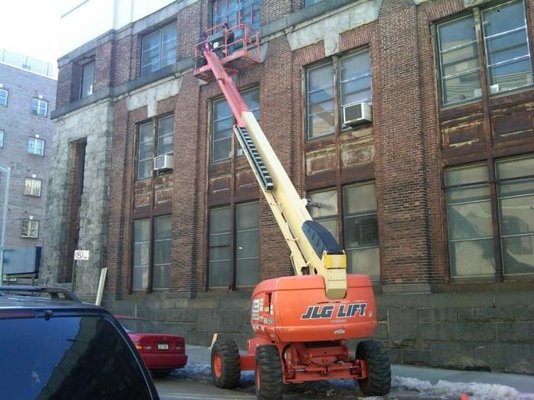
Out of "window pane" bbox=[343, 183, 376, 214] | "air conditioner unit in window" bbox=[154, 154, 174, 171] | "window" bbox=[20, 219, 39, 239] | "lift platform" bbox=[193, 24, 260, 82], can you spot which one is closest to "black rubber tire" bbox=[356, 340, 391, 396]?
"window pane" bbox=[343, 183, 376, 214]

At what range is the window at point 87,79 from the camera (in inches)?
1027

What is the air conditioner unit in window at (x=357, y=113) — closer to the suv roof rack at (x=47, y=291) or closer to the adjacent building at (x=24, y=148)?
the suv roof rack at (x=47, y=291)

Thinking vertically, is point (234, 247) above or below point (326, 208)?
below

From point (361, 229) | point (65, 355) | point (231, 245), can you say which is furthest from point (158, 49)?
point (65, 355)

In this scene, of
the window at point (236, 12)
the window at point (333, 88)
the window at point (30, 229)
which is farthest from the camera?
the window at point (30, 229)

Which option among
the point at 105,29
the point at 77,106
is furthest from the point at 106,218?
the point at 105,29

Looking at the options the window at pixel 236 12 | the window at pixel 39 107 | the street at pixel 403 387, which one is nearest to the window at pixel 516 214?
the street at pixel 403 387

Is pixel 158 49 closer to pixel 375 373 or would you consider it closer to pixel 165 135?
pixel 165 135

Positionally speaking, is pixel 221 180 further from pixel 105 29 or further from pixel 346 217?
pixel 105 29

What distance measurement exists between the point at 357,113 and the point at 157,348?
8.09 metres

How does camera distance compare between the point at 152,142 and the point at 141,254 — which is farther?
the point at 152,142

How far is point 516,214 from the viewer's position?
41.9 feet

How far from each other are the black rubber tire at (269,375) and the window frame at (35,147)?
4429cm

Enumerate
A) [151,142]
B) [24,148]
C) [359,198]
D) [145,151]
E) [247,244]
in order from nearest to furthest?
[359,198], [247,244], [151,142], [145,151], [24,148]
